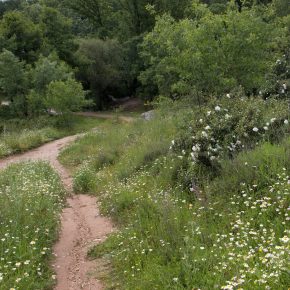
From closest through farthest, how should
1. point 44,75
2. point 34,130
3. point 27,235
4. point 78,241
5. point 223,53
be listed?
1. point 27,235
2. point 78,241
3. point 223,53
4. point 34,130
5. point 44,75

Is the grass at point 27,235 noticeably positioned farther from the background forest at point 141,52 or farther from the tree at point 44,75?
the tree at point 44,75

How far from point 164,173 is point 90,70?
106 ft

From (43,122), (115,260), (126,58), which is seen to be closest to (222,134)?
(115,260)

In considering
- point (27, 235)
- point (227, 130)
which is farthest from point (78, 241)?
point (227, 130)

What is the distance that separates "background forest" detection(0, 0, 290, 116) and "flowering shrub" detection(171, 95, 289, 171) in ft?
6.84

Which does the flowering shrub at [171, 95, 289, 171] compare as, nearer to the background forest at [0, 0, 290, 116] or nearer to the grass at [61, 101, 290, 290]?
the grass at [61, 101, 290, 290]

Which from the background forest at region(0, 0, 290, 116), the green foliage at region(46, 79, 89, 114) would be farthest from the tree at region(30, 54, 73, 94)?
the green foliage at region(46, 79, 89, 114)

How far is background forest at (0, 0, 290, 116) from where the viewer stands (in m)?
13.3

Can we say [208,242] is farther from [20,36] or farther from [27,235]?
[20,36]

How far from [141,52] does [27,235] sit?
30910 mm

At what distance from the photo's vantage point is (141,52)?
3600 centimetres

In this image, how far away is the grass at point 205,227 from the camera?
15.0ft

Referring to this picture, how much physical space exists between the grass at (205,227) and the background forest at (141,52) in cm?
416

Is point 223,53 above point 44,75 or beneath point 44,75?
above
